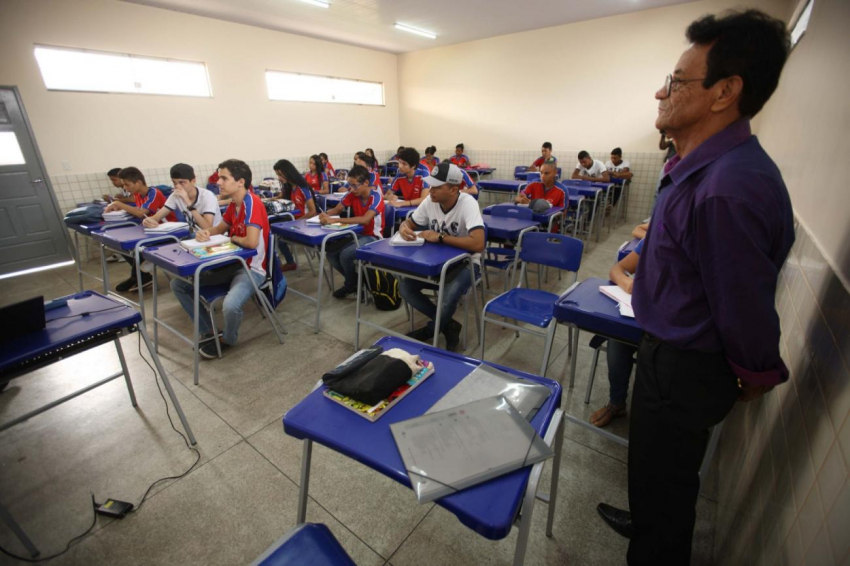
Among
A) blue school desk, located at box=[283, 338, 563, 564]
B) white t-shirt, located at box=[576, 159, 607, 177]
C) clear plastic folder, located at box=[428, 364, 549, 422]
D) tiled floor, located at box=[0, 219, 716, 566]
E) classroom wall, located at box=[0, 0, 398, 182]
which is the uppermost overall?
classroom wall, located at box=[0, 0, 398, 182]

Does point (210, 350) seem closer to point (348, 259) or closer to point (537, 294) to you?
point (348, 259)

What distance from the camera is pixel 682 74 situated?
2.95ft

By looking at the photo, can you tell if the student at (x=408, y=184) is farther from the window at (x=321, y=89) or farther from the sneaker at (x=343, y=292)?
the window at (x=321, y=89)

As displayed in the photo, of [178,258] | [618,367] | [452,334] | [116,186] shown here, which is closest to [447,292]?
[452,334]

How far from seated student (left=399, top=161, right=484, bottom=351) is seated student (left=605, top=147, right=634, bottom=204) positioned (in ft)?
16.6

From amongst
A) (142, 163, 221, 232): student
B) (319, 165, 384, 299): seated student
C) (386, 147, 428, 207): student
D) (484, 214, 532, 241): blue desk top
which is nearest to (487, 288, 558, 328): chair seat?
(484, 214, 532, 241): blue desk top

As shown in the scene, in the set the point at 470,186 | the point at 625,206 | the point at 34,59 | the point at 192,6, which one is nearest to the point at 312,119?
the point at 192,6

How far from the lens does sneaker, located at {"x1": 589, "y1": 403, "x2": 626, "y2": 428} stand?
196cm

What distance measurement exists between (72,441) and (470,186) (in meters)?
4.35

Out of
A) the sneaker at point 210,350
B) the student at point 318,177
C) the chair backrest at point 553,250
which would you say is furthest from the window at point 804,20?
→ the student at point 318,177

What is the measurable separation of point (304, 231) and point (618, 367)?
249cm

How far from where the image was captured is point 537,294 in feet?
8.07

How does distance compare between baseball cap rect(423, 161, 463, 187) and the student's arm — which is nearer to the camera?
the student's arm

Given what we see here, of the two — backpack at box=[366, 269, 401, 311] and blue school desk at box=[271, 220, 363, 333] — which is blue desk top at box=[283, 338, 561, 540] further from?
backpack at box=[366, 269, 401, 311]
